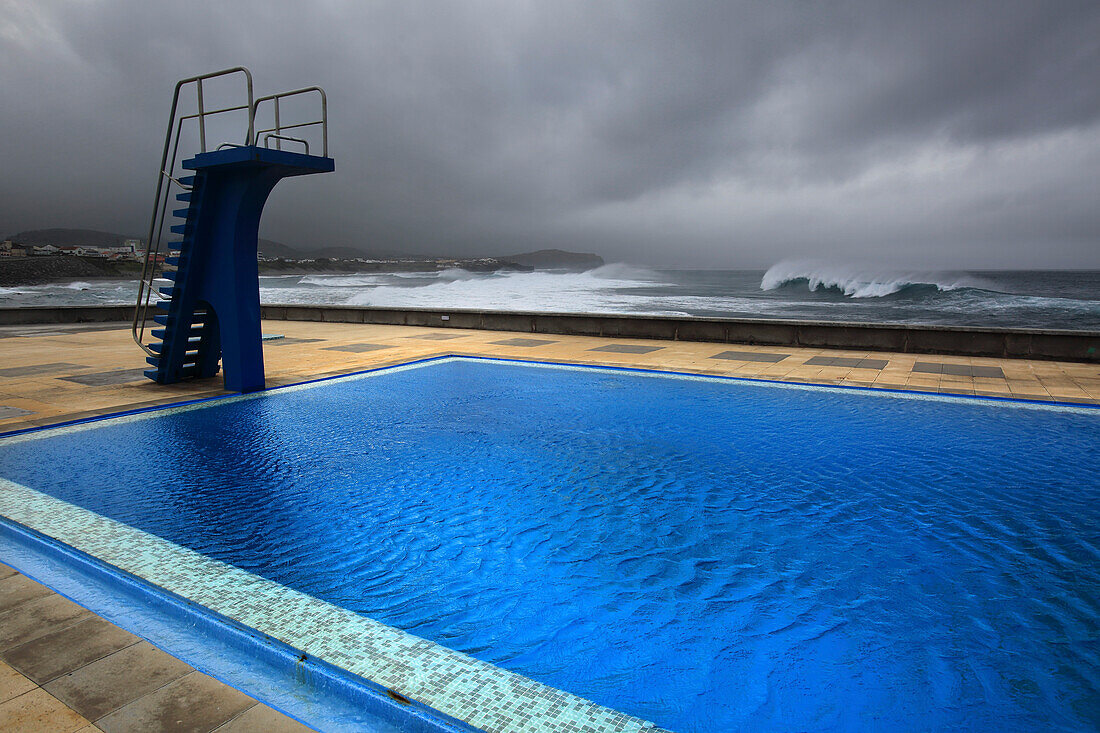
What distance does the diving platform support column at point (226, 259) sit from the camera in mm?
7312

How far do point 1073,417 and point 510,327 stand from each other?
11.2 m

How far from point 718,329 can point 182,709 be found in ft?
40.4


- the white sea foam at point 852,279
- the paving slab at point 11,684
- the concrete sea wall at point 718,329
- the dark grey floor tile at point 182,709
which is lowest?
the paving slab at point 11,684

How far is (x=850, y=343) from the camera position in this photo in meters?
12.1

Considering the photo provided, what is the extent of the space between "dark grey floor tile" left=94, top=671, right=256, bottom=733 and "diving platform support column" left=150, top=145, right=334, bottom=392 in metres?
5.91

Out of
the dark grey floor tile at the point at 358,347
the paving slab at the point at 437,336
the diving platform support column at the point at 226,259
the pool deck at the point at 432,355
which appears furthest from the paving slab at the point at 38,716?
the paving slab at the point at 437,336

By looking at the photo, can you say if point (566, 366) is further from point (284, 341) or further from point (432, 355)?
point (284, 341)

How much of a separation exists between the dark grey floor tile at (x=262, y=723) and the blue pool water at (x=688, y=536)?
2.46 feet

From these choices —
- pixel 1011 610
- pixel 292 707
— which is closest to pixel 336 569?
pixel 292 707

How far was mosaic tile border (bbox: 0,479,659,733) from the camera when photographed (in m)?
2.28

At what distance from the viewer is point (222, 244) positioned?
7625mm

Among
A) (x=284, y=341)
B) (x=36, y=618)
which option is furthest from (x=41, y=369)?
(x=36, y=618)

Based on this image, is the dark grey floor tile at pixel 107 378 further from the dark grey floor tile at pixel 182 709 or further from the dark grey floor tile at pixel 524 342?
the dark grey floor tile at pixel 182 709

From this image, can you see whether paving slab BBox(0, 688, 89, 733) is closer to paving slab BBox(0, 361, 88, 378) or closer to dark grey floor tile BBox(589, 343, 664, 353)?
paving slab BBox(0, 361, 88, 378)
